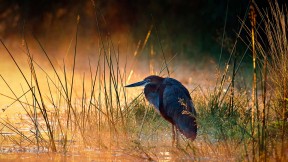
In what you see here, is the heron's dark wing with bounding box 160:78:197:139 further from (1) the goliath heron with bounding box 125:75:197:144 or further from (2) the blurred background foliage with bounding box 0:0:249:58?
(2) the blurred background foliage with bounding box 0:0:249:58

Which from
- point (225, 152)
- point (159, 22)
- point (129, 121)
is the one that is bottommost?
point (225, 152)

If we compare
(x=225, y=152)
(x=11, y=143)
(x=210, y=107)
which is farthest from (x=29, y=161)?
(x=210, y=107)

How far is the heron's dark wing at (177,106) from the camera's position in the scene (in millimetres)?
6152

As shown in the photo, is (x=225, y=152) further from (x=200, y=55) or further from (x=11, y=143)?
(x=200, y=55)

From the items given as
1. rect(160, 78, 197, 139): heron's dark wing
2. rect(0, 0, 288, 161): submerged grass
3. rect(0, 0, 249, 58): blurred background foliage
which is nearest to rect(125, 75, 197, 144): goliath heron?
rect(160, 78, 197, 139): heron's dark wing

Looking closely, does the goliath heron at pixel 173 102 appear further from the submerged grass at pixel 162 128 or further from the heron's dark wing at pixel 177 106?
the submerged grass at pixel 162 128

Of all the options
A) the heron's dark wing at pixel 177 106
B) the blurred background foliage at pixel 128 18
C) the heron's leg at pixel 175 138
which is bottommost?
the heron's leg at pixel 175 138

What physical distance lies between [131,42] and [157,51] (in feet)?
2.41

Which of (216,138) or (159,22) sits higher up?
(159,22)

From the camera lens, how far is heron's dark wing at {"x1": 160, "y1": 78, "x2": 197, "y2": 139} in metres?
6.15

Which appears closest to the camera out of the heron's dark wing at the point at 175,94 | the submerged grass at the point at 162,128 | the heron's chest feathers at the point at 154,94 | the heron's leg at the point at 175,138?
the submerged grass at the point at 162,128

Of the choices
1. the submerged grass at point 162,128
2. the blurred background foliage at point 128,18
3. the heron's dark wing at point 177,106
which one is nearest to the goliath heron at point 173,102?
the heron's dark wing at point 177,106

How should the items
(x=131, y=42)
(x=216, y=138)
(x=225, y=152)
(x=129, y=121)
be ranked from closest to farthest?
(x=225, y=152)
(x=216, y=138)
(x=129, y=121)
(x=131, y=42)

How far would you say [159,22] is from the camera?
15.1 meters
